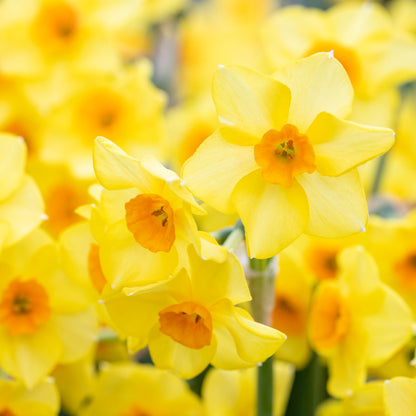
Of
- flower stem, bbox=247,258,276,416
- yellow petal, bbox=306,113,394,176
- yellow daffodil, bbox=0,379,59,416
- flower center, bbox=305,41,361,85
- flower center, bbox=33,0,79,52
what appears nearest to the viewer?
yellow petal, bbox=306,113,394,176

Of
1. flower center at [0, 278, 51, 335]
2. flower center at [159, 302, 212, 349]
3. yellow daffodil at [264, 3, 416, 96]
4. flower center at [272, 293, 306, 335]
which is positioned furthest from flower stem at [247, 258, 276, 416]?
yellow daffodil at [264, 3, 416, 96]

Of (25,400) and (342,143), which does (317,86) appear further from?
(25,400)

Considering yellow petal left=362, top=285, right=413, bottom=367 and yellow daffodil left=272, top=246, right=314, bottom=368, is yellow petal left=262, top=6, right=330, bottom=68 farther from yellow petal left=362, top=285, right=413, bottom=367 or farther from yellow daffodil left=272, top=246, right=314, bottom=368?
yellow petal left=362, top=285, right=413, bottom=367

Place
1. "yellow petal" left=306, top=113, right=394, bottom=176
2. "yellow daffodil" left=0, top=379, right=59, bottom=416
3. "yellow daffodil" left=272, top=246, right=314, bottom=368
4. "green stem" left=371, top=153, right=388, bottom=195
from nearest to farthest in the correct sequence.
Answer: "yellow petal" left=306, top=113, right=394, bottom=176 → "yellow daffodil" left=0, top=379, right=59, bottom=416 → "yellow daffodil" left=272, top=246, right=314, bottom=368 → "green stem" left=371, top=153, right=388, bottom=195

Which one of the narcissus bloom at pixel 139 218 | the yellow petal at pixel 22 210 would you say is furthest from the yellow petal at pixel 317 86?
the yellow petal at pixel 22 210

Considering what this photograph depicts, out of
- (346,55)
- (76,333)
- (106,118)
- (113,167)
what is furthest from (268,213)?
(106,118)

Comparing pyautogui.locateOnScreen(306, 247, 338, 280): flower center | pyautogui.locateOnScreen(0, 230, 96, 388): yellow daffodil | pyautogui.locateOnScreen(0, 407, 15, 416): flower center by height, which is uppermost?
pyautogui.locateOnScreen(0, 230, 96, 388): yellow daffodil

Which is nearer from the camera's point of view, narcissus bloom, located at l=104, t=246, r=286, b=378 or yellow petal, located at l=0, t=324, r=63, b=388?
narcissus bloom, located at l=104, t=246, r=286, b=378

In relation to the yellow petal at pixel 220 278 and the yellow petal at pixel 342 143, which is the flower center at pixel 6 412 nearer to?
the yellow petal at pixel 220 278
